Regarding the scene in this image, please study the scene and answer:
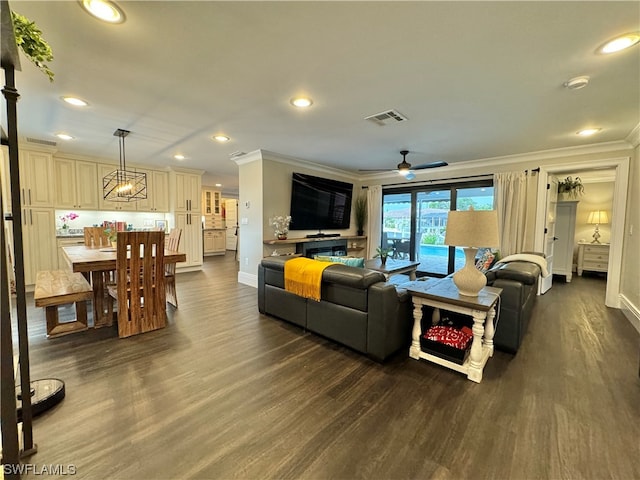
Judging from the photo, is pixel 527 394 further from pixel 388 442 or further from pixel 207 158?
pixel 207 158

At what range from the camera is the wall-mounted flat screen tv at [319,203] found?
17.6 feet

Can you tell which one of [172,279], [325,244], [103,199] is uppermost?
[103,199]

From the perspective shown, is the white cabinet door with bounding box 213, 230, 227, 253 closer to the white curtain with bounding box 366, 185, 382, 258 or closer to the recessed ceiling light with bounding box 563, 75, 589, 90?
the white curtain with bounding box 366, 185, 382, 258

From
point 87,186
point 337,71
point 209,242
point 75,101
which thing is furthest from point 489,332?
point 209,242

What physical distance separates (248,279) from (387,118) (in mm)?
3758

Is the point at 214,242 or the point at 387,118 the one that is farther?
the point at 214,242

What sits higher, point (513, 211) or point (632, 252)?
point (513, 211)

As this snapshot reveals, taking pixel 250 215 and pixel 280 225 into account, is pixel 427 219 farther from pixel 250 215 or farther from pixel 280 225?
pixel 250 215

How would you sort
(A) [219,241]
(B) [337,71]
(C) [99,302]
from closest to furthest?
(B) [337,71] < (C) [99,302] < (A) [219,241]

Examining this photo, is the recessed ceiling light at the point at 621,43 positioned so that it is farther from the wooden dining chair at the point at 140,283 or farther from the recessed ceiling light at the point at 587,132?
the wooden dining chair at the point at 140,283

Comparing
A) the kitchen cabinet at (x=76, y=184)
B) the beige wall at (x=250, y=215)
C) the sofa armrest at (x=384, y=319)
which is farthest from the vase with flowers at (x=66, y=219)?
the sofa armrest at (x=384, y=319)

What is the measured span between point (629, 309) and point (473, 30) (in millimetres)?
4214

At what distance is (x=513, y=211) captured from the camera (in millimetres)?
4781

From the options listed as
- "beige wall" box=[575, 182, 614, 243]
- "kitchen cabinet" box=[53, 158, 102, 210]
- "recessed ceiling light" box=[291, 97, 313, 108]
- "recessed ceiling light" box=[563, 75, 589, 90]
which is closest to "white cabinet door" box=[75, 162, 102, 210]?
"kitchen cabinet" box=[53, 158, 102, 210]
